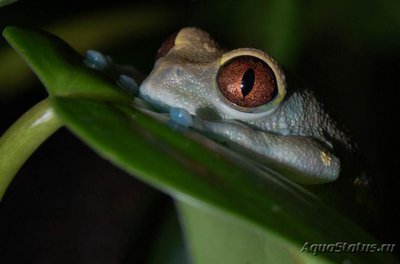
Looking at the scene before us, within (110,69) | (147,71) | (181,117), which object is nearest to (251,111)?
(110,69)

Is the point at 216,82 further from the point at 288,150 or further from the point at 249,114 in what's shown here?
the point at 288,150

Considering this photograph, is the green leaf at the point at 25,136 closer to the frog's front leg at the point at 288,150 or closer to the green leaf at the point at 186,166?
the green leaf at the point at 186,166

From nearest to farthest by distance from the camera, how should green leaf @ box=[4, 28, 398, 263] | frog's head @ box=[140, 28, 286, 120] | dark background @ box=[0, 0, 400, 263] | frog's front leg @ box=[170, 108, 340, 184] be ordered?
1. green leaf @ box=[4, 28, 398, 263]
2. frog's front leg @ box=[170, 108, 340, 184]
3. frog's head @ box=[140, 28, 286, 120]
4. dark background @ box=[0, 0, 400, 263]

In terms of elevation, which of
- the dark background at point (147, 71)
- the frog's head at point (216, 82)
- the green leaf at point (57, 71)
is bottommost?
the dark background at point (147, 71)

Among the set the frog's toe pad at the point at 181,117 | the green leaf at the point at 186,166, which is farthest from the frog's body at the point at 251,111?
the green leaf at the point at 186,166

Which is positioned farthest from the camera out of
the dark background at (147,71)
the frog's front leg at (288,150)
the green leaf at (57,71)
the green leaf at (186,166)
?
the dark background at (147,71)

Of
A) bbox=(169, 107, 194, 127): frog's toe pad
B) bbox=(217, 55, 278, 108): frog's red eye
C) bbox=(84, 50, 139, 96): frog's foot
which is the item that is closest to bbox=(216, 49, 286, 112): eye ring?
bbox=(217, 55, 278, 108): frog's red eye

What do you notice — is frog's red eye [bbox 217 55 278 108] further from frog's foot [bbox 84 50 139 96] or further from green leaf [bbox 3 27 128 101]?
green leaf [bbox 3 27 128 101]

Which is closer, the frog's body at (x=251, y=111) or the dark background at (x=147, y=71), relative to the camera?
the frog's body at (x=251, y=111)
